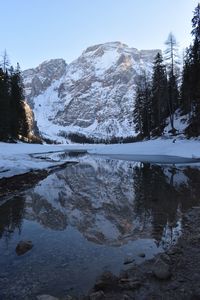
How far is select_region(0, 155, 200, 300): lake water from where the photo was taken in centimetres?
656

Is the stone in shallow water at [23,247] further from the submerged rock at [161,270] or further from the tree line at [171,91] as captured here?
the tree line at [171,91]

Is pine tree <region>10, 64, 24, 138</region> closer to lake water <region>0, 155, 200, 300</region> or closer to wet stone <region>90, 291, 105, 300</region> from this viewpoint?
lake water <region>0, 155, 200, 300</region>

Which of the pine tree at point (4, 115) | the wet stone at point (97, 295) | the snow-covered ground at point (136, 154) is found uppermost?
the pine tree at point (4, 115)

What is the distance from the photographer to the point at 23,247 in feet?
26.3

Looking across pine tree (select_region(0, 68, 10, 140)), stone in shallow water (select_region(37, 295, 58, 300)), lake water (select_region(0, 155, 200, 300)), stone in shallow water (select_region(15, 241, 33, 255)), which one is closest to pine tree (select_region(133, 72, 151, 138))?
pine tree (select_region(0, 68, 10, 140))

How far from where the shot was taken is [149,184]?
58.0 feet

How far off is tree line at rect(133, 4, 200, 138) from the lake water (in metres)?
24.6

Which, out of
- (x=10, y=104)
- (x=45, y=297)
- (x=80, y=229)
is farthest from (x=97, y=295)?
(x=10, y=104)

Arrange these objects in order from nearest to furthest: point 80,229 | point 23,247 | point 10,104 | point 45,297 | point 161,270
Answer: point 45,297 → point 161,270 → point 23,247 → point 80,229 → point 10,104

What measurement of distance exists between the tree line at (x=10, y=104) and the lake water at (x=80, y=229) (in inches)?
1446

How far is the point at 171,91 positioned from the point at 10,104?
28.7m

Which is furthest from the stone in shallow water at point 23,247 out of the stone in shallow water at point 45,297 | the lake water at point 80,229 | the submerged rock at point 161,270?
the submerged rock at point 161,270

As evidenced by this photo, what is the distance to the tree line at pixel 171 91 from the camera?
39906mm

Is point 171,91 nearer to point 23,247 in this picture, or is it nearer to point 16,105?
point 16,105
